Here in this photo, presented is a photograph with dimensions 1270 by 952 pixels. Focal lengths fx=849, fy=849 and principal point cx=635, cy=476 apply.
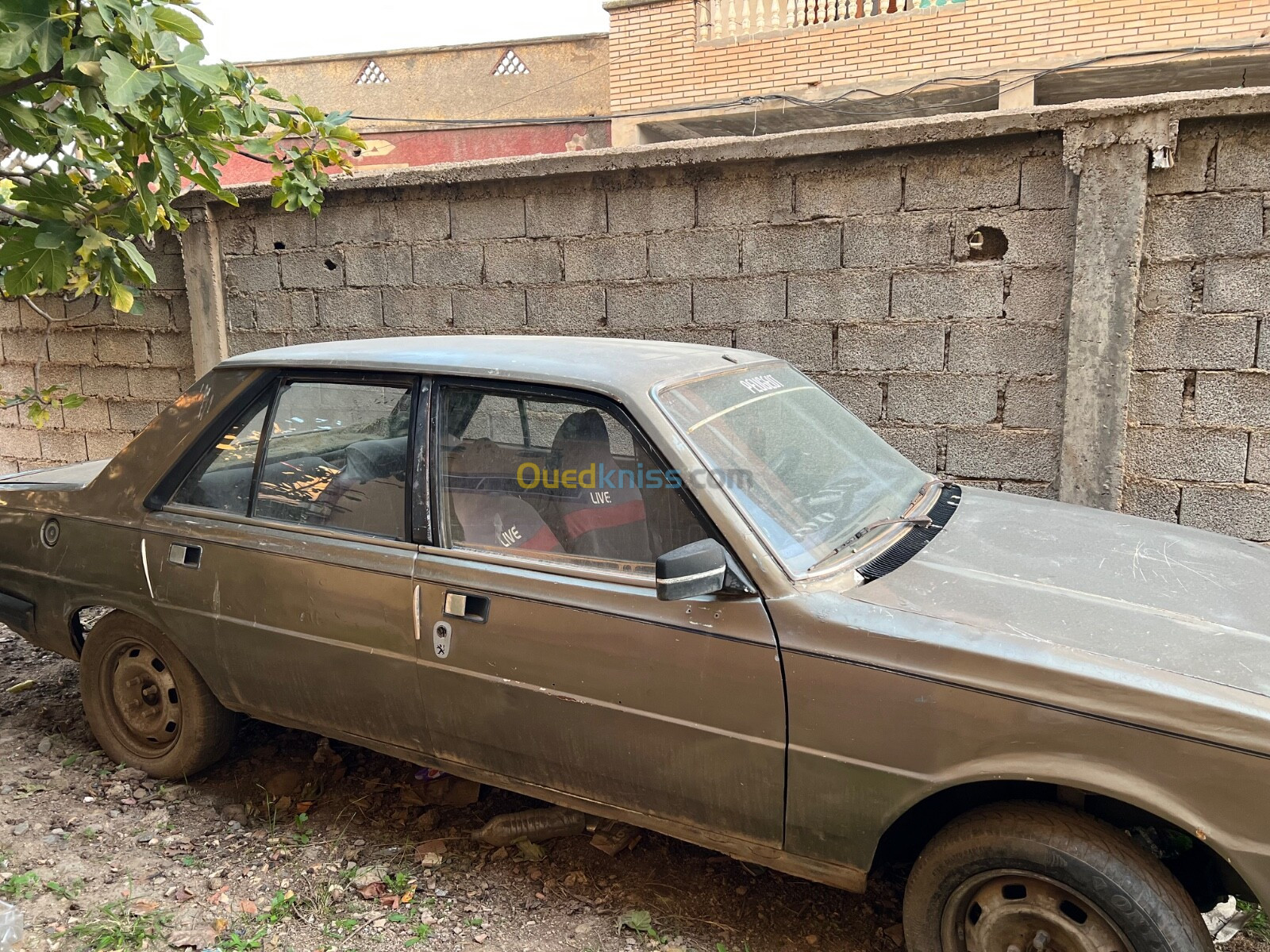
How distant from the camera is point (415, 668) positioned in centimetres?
260

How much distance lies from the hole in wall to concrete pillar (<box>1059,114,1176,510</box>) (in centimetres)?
34

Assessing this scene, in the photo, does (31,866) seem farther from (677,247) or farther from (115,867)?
(677,247)

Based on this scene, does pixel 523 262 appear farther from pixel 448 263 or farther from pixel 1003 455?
pixel 1003 455

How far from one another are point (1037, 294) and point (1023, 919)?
3.08 metres

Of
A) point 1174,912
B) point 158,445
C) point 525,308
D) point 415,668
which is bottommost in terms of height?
point 1174,912

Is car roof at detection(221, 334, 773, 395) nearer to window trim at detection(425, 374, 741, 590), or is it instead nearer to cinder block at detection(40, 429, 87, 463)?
window trim at detection(425, 374, 741, 590)

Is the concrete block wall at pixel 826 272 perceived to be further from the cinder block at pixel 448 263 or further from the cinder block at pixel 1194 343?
the cinder block at pixel 1194 343

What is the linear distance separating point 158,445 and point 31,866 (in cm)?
147

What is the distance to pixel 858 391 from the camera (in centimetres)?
454

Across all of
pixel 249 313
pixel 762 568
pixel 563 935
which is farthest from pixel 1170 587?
pixel 249 313

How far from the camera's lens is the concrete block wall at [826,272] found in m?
4.18

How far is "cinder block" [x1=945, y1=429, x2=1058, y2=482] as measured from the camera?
425cm

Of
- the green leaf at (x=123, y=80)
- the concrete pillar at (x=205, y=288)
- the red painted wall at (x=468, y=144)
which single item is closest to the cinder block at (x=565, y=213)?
the concrete pillar at (x=205, y=288)

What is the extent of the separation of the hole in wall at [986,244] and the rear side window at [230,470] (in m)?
3.35
